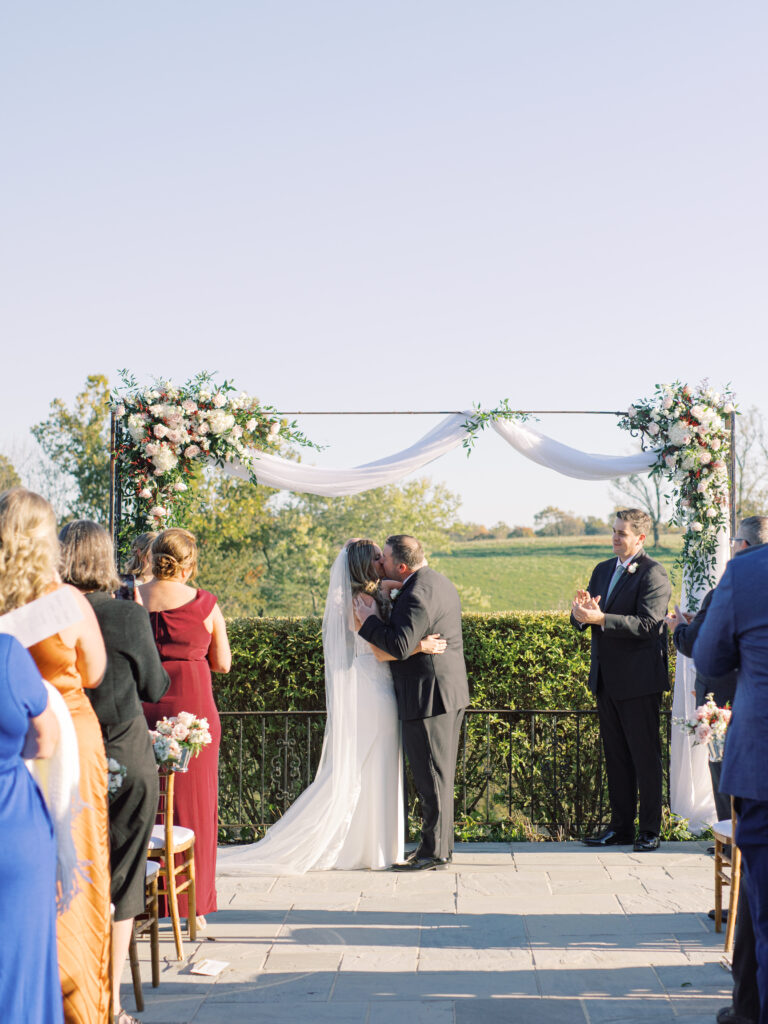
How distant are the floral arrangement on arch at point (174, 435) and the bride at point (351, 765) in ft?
4.48

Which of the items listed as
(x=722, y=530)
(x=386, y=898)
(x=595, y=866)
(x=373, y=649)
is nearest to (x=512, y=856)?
(x=595, y=866)

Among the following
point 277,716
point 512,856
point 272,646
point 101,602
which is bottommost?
point 512,856

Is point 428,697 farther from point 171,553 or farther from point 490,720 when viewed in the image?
point 171,553

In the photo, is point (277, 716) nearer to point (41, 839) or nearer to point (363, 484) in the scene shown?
point (363, 484)

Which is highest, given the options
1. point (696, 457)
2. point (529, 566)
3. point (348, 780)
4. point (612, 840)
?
point (696, 457)

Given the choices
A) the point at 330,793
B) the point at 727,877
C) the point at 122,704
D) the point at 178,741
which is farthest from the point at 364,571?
the point at 727,877

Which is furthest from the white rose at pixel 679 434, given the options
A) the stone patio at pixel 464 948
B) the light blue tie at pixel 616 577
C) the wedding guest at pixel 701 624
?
the stone patio at pixel 464 948

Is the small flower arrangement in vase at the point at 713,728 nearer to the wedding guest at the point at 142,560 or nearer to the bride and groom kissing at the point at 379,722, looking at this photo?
the bride and groom kissing at the point at 379,722

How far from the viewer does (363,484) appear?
758 centimetres

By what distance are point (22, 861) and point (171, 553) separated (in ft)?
8.24

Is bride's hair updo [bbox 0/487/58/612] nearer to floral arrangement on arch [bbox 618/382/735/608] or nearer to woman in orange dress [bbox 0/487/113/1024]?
woman in orange dress [bbox 0/487/113/1024]

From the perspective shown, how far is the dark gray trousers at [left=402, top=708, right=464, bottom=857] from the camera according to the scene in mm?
6434

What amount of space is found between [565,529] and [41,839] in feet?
110

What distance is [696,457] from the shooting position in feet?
23.8
